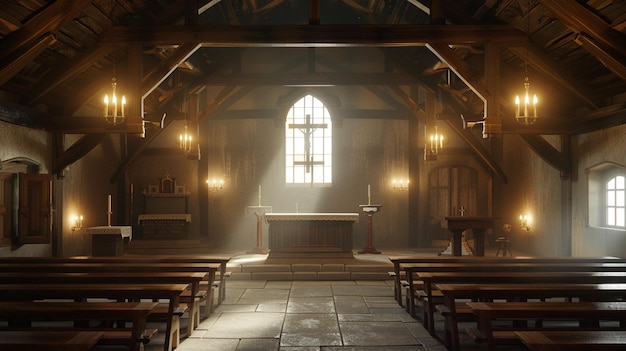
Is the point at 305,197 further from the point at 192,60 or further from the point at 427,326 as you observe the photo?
the point at 427,326

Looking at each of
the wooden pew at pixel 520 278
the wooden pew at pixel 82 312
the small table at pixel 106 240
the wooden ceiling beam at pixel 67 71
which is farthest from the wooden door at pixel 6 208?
the wooden pew at pixel 520 278

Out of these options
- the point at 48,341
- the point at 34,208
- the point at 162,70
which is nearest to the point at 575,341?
the point at 48,341

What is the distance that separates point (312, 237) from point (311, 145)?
4.00 metres

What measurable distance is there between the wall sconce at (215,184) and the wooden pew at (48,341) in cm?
1057

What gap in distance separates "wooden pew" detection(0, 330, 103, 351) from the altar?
7.57m

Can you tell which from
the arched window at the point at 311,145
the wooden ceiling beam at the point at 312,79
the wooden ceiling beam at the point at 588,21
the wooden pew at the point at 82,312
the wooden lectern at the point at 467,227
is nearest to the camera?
the wooden pew at the point at 82,312

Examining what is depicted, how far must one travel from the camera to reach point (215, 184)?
14.2m

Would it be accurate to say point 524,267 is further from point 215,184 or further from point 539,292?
point 215,184

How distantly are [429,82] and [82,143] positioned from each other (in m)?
7.71

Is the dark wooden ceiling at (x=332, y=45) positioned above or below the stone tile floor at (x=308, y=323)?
above

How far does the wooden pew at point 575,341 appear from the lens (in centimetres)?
293

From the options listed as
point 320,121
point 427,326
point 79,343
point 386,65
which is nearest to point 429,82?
point 386,65

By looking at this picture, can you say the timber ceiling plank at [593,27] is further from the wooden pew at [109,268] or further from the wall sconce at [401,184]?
the wall sconce at [401,184]

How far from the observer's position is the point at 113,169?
13.3 m
